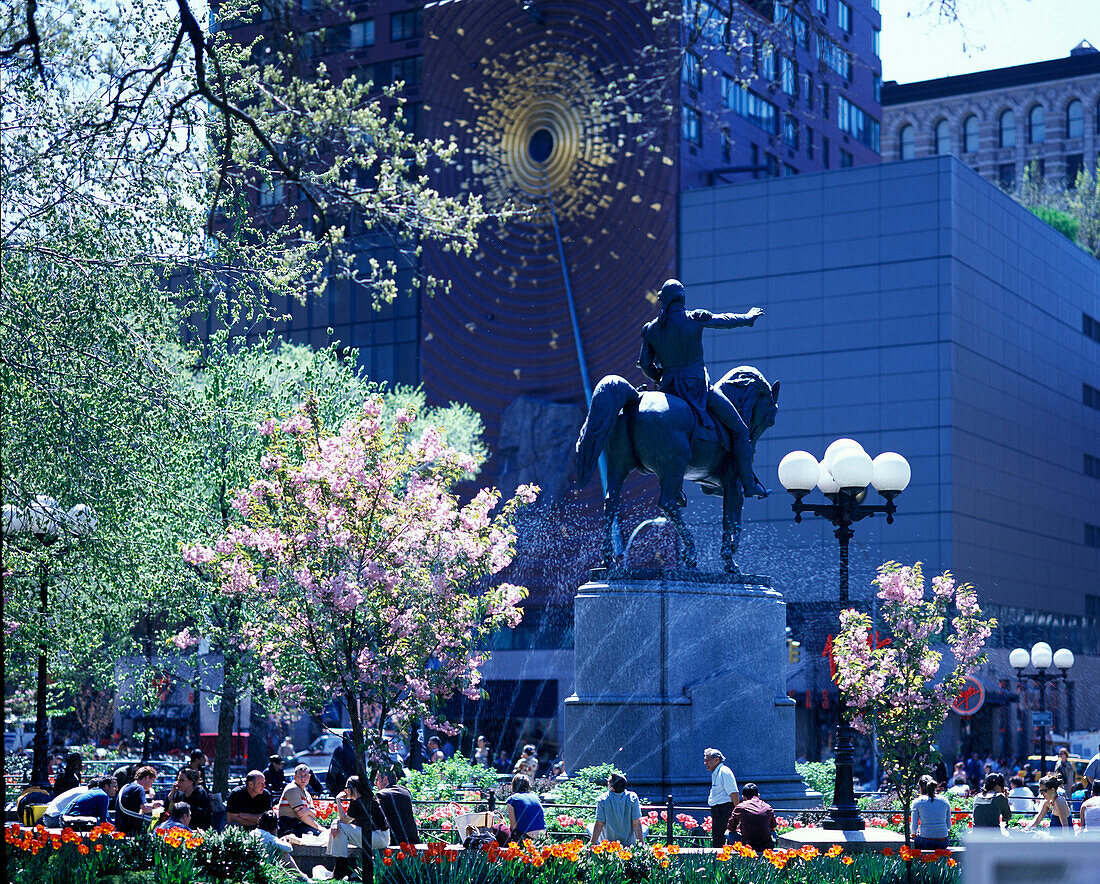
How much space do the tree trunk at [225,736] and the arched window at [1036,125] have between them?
309 feet

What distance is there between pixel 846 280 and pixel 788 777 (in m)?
47.0

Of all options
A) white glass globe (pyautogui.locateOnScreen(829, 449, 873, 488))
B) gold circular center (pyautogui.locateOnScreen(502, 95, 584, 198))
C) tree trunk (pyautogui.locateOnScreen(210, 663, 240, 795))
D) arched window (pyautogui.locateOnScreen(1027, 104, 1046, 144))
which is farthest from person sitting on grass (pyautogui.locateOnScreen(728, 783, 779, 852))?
arched window (pyautogui.locateOnScreen(1027, 104, 1046, 144))

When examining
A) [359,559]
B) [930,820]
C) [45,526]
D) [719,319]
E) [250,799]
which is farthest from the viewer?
[45,526]

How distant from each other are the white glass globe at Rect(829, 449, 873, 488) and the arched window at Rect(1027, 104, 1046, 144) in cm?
10099

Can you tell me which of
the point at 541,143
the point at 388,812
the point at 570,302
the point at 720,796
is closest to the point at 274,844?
the point at 388,812

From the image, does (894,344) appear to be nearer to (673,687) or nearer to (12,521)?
(673,687)

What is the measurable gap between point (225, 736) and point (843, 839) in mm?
19782

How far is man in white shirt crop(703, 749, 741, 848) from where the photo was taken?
1498cm

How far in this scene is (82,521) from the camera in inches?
728

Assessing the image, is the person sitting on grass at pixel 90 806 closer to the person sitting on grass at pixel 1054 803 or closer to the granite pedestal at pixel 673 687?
the granite pedestal at pixel 673 687

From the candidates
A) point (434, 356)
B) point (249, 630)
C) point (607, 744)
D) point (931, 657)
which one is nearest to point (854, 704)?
point (931, 657)

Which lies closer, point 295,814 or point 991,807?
point 991,807

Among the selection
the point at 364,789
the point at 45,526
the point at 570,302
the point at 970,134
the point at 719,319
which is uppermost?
the point at 970,134

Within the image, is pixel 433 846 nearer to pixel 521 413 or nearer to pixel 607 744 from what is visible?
pixel 607 744
